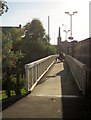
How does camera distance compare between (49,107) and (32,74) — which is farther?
(32,74)

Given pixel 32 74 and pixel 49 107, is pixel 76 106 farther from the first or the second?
pixel 32 74

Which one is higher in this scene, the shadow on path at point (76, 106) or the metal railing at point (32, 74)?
the metal railing at point (32, 74)

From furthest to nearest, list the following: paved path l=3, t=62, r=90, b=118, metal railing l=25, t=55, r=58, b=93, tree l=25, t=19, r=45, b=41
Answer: tree l=25, t=19, r=45, b=41
metal railing l=25, t=55, r=58, b=93
paved path l=3, t=62, r=90, b=118

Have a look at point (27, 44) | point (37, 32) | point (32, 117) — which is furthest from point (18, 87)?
point (37, 32)

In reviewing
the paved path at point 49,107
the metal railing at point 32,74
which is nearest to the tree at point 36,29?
the metal railing at point 32,74

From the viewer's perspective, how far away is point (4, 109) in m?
8.11

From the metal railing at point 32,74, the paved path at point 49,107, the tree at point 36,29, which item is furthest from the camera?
the tree at point 36,29

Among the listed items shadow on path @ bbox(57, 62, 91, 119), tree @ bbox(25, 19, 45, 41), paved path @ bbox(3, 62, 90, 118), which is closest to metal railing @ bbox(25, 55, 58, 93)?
paved path @ bbox(3, 62, 90, 118)

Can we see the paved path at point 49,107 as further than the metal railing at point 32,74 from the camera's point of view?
No

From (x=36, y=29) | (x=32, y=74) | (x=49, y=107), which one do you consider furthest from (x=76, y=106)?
(x=36, y=29)

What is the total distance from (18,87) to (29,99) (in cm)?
1041

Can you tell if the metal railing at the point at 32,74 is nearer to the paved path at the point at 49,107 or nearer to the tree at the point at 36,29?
the paved path at the point at 49,107

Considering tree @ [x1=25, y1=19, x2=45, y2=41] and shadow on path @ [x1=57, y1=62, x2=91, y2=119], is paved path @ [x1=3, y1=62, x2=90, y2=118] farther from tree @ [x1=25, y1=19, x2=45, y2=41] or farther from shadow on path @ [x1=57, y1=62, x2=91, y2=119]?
tree @ [x1=25, y1=19, x2=45, y2=41]

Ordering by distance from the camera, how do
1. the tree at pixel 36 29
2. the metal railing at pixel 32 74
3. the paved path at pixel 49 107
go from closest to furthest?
the paved path at pixel 49 107, the metal railing at pixel 32 74, the tree at pixel 36 29
